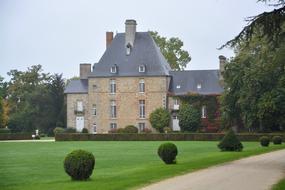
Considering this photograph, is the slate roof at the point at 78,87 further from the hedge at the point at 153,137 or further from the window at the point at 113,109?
the hedge at the point at 153,137

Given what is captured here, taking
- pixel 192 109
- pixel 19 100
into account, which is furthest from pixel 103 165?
pixel 19 100

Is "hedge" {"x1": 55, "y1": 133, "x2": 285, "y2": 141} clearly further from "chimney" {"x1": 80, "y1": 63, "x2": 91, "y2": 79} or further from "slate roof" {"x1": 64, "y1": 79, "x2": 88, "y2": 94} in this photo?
"chimney" {"x1": 80, "y1": 63, "x2": 91, "y2": 79}

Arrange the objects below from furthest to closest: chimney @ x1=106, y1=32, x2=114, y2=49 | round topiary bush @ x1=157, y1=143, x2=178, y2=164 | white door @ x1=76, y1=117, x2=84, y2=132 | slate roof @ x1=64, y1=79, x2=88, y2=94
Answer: chimney @ x1=106, y1=32, x2=114, y2=49 → slate roof @ x1=64, y1=79, x2=88, y2=94 → white door @ x1=76, y1=117, x2=84, y2=132 → round topiary bush @ x1=157, y1=143, x2=178, y2=164

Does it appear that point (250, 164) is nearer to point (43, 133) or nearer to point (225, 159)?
point (225, 159)

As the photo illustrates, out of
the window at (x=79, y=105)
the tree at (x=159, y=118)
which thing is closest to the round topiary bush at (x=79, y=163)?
the tree at (x=159, y=118)

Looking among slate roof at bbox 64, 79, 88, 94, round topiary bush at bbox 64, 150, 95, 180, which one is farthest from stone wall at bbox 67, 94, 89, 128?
round topiary bush at bbox 64, 150, 95, 180

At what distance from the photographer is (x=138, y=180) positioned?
51.1 feet

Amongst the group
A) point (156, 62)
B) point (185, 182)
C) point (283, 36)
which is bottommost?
point (185, 182)

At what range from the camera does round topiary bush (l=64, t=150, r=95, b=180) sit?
50.8 ft

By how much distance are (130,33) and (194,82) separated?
880 cm

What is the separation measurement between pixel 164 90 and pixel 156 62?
3176 mm

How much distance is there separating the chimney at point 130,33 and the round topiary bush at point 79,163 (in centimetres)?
5057

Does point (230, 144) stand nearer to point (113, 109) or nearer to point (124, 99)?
point (124, 99)

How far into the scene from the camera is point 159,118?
62.1 meters
